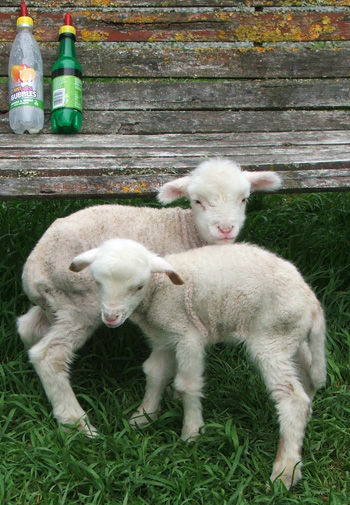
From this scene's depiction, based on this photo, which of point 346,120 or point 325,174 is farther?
point 346,120

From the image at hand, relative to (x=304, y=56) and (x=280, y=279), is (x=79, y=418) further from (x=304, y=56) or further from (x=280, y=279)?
(x=304, y=56)

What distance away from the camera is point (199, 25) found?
19.6 feet

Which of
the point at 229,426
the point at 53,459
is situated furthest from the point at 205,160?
the point at 53,459

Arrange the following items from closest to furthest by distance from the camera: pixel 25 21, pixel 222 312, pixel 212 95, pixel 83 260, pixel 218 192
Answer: pixel 83 260 < pixel 222 312 < pixel 218 192 < pixel 25 21 < pixel 212 95

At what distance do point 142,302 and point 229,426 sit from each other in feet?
2.39

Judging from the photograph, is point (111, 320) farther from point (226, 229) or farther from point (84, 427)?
point (226, 229)

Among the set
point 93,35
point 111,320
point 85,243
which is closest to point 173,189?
point 85,243

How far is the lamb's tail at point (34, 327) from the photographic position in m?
4.32

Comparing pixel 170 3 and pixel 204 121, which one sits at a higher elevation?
pixel 170 3

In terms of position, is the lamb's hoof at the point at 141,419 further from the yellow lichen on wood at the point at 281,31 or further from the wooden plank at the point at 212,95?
the yellow lichen on wood at the point at 281,31

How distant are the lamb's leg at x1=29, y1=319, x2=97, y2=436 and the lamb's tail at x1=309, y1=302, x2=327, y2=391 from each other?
1.11 meters

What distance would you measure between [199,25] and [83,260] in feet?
9.53

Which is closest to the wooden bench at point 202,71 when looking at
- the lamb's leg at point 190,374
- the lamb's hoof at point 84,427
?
the lamb's leg at point 190,374

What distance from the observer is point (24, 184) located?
4.06m
